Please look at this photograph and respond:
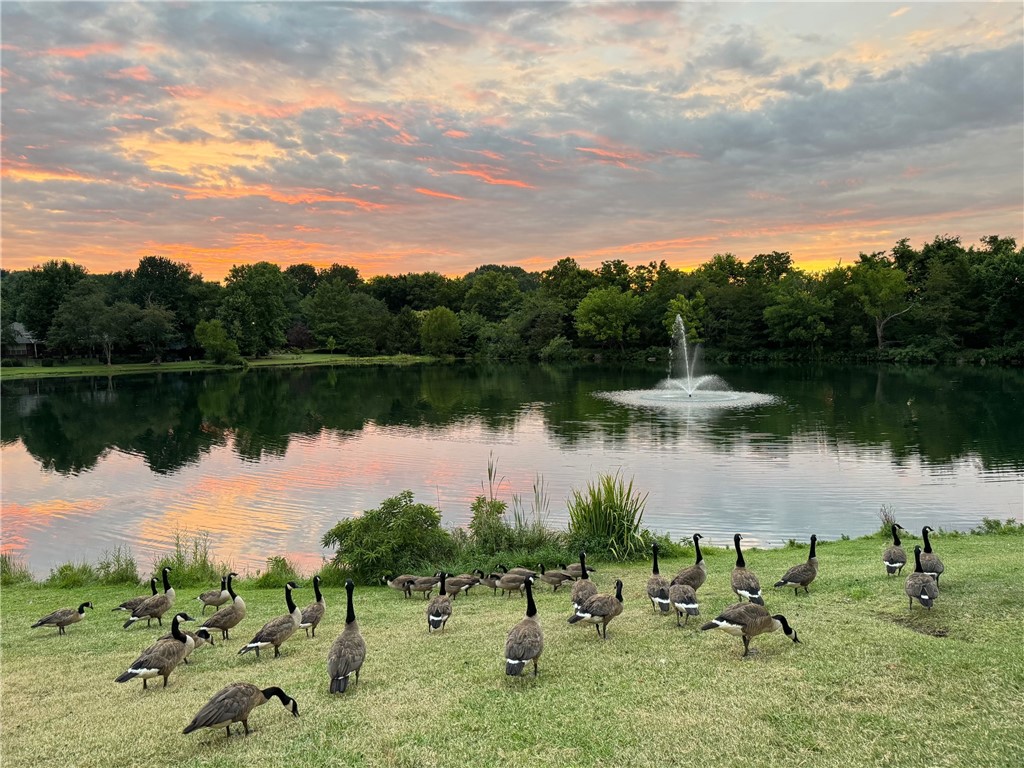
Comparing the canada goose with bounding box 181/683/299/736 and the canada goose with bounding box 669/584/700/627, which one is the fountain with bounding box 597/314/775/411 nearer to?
the canada goose with bounding box 669/584/700/627

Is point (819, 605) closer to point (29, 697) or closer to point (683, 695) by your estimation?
point (683, 695)

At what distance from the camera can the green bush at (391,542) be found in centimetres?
1536

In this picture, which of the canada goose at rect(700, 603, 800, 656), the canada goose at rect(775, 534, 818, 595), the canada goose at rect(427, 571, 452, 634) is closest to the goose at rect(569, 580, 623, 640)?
the canada goose at rect(700, 603, 800, 656)

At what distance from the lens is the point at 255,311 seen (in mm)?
110312

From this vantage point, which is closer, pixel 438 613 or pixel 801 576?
pixel 438 613

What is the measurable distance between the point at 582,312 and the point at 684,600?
101132mm

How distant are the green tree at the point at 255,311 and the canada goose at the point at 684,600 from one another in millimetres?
107770

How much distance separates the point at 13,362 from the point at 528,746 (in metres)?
118

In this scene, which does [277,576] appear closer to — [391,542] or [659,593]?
[391,542]

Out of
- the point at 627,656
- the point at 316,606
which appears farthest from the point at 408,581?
the point at 627,656

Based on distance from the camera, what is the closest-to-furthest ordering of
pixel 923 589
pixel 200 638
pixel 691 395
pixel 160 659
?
pixel 160 659 < pixel 923 589 < pixel 200 638 < pixel 691 395

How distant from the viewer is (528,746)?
6.36 meters

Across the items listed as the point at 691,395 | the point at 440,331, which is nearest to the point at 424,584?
the point at 691,395

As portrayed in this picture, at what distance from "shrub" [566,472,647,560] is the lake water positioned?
4.49 metres
